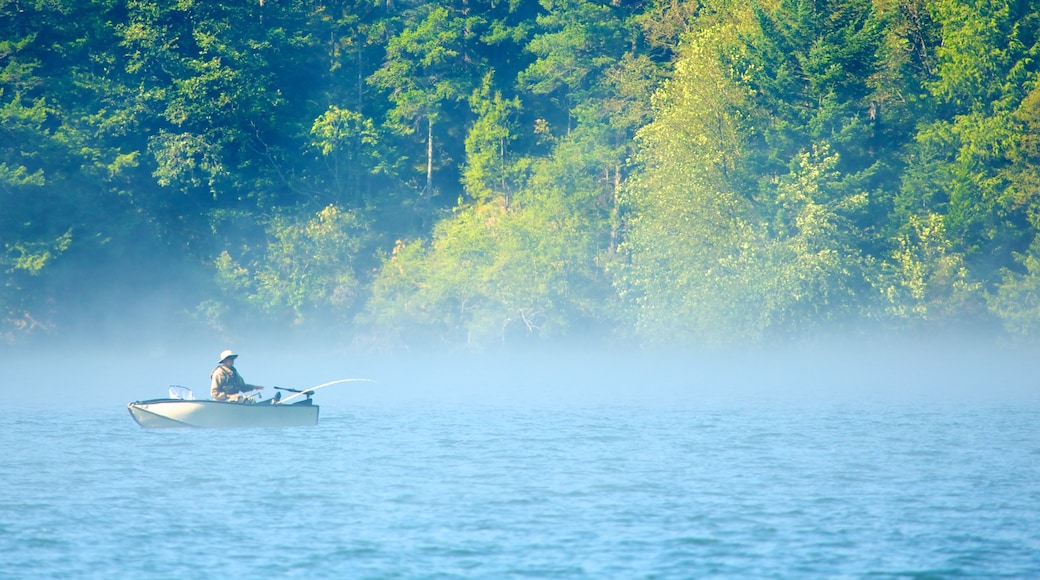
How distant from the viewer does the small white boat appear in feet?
90.4

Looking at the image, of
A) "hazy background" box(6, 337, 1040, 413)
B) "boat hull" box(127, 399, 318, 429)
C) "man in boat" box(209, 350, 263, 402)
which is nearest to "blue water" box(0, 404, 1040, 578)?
"boat hull" box(127, 399, 318, 429)

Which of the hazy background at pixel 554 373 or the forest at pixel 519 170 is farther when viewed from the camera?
the forest at pixel 519 170

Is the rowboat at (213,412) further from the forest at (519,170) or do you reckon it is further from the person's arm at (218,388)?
the forest at (519,170)

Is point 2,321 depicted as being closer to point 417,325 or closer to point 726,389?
point 417,325

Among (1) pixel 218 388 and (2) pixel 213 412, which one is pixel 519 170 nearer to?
(1) pixel 218 388

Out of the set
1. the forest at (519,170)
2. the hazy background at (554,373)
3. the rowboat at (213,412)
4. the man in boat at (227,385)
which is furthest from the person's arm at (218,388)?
the forest at (519,170)

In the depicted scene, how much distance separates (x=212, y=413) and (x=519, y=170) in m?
33.1

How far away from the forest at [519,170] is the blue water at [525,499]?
1941 centimetres

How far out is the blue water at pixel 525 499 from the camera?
16.3 metres

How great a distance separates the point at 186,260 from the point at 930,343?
31218 mm

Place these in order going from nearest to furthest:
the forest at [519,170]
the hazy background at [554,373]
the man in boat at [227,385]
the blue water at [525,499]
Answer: the blue water at [525,499] → the man in boat at [227,385] → the hazy background at [554,373] → the forest at [519,170]

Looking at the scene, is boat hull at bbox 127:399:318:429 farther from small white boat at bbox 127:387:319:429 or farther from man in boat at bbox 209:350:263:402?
man in boat at bbox 209:350:263:402

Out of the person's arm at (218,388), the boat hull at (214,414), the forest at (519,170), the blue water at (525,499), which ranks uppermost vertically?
the forest at (519,170)

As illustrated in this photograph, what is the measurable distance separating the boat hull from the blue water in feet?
1.26
